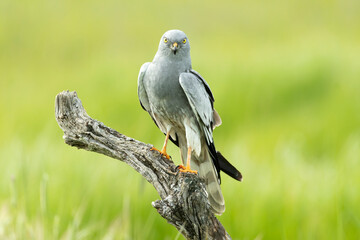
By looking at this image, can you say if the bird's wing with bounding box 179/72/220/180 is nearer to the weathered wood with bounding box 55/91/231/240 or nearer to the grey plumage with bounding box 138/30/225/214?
the grey plumage with bounding box 138/30/225/214

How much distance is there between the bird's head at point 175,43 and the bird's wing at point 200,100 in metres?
Result: 0.19

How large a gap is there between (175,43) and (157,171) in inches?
43.6

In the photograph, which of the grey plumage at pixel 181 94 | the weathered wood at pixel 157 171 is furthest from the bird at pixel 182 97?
the weathered wood at pixel 157 171

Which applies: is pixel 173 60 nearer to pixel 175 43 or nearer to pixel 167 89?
pixel 175 43

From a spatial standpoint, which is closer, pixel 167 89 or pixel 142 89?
pixel 167 89

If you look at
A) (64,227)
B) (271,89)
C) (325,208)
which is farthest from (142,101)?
(271,89)

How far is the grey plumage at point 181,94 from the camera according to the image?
4.22m

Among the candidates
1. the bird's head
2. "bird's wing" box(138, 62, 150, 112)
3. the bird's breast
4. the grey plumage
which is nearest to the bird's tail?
the grey plumage

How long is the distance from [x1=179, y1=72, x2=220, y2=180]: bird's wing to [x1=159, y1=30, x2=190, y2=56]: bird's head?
188 mm

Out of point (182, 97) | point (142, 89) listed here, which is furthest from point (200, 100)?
point (142, 89)

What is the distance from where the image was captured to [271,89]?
10.9 meters

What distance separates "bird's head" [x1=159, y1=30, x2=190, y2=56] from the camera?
4254 mm

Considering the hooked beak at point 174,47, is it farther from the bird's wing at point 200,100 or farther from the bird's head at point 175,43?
the bird's wing at point 200,100

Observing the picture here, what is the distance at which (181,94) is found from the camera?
429 cm
